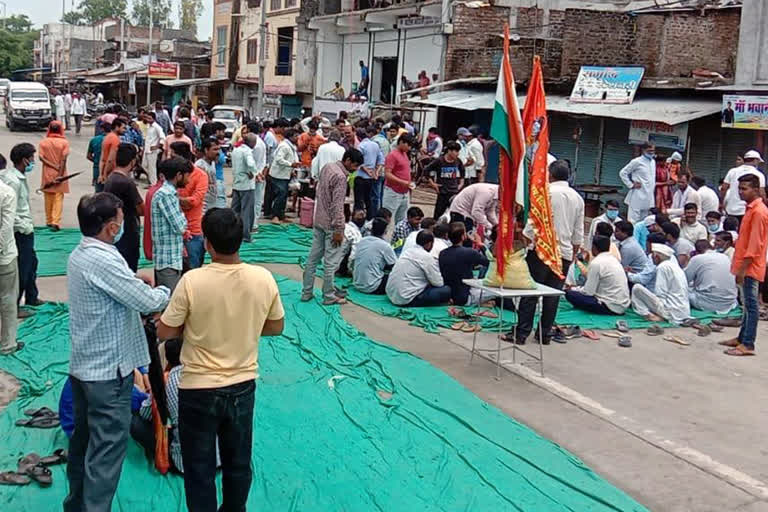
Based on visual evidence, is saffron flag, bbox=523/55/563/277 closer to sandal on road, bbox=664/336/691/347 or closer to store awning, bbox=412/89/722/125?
sandal on road, bbox=664/336/691/347

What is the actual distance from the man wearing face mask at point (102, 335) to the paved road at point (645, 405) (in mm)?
2778

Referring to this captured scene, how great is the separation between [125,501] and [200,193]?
397 centimetres

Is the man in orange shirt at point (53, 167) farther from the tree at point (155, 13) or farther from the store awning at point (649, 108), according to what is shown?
the tree at point (155, 13)

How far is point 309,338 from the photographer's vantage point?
8.45m

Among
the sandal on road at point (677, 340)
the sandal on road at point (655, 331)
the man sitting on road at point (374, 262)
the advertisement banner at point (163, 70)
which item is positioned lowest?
the sandal on road at point (677, 340)

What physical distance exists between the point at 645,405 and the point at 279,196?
9.21 metres

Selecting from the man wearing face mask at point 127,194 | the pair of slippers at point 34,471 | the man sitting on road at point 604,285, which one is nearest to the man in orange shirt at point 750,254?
the man sitting on road at point 604,285

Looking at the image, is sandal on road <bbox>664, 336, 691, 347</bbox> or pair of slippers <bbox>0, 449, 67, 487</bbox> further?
sandal on road <bbox>664, 336, 691, 347</bbox>

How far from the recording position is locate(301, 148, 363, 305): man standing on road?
9242mm

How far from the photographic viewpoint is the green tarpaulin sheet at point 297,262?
9.69m

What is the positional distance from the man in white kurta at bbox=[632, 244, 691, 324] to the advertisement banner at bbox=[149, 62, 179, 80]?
38344mm

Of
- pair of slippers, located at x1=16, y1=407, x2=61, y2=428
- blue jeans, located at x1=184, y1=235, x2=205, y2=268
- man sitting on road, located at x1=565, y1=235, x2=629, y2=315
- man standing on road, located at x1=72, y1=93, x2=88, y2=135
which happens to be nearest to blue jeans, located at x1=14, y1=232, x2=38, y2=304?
blue jeans, located at x1=184, y1=235, x2=205, y2=268

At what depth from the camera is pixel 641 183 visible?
1389 cm

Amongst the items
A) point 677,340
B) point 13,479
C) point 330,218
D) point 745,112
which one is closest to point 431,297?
point 330,218
